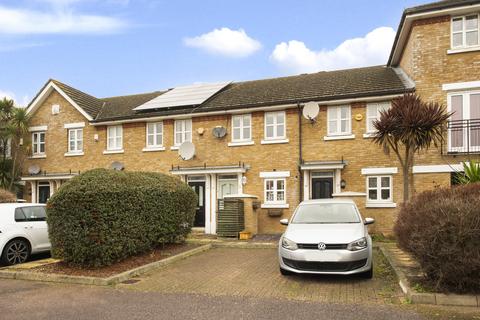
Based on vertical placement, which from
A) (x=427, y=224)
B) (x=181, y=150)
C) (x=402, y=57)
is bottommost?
(x=427, y=224)

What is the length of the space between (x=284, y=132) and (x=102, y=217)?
9304mm

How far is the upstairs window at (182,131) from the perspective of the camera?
18656mm

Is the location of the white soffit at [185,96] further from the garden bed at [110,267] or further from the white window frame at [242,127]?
the garden bed at [110,267]

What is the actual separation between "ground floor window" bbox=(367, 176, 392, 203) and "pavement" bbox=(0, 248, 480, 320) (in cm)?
602

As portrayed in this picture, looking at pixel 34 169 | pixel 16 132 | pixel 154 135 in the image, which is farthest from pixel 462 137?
pixel 16 132

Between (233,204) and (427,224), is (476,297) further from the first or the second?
(233,204)

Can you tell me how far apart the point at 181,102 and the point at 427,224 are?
565 inches

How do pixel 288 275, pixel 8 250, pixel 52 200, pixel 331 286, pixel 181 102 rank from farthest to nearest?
pixel 181 102, pixel 8 250, pixel 52 200, pixel 288 275, pixel 331 286

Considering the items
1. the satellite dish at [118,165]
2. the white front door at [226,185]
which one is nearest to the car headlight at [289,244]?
the white front door at [226,185]

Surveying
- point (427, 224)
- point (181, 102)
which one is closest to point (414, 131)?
point (427, 224)

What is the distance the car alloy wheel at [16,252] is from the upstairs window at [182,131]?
8775 millimetres

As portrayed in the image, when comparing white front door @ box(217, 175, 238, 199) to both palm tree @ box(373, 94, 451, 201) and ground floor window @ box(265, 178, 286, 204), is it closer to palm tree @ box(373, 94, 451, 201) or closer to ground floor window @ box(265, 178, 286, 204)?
ground floor window @ box(265, 178, 286, 204)

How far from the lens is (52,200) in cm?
944

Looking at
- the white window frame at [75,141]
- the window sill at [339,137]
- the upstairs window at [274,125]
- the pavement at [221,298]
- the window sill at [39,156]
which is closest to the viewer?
the pavement at [221,298]
